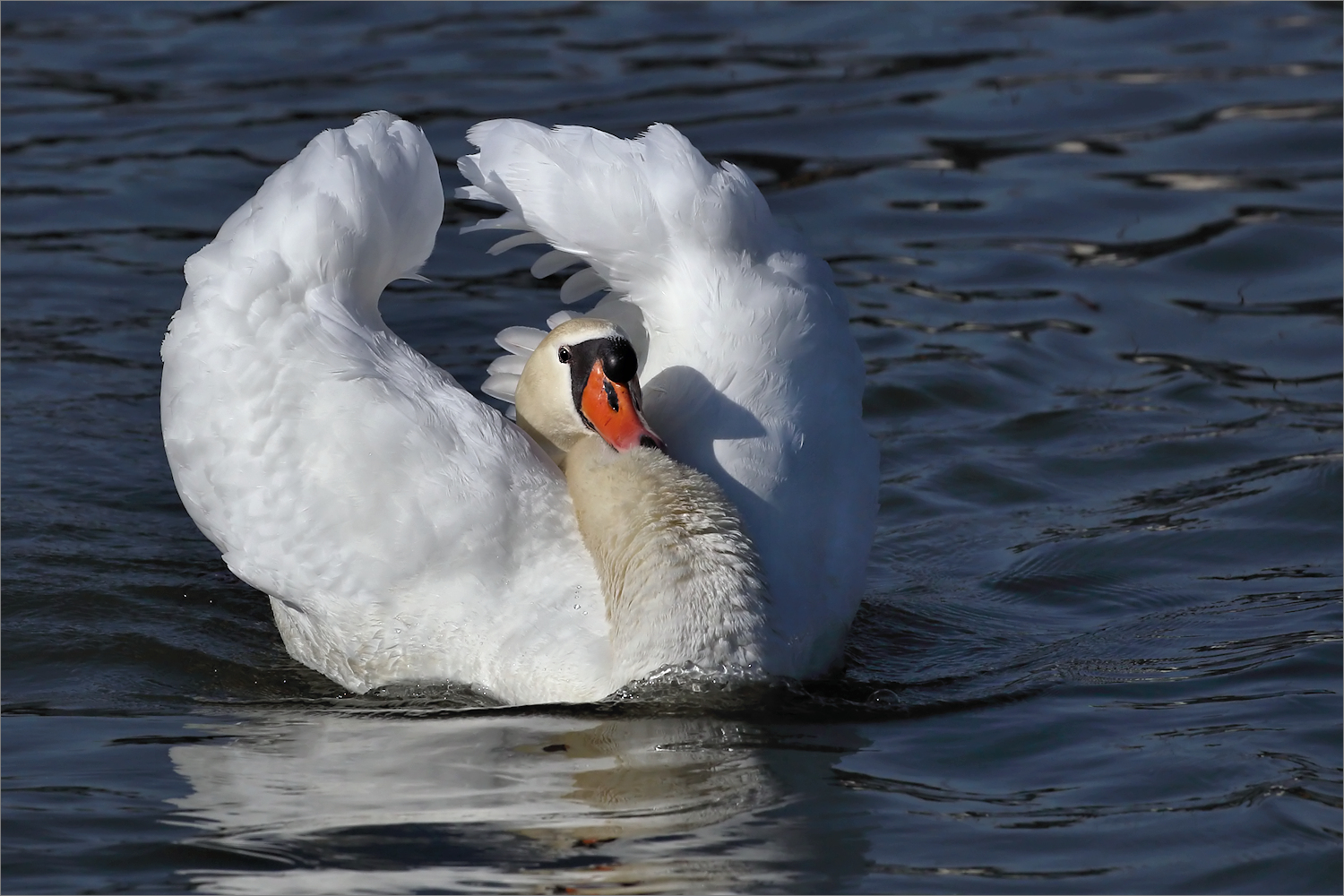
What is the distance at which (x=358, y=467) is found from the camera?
6.00 m

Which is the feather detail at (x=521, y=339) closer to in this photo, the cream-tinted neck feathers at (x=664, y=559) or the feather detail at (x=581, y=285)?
the feather detail at (x=581, y=285)

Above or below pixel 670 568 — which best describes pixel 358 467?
above

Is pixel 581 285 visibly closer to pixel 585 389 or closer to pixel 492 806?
pixel 585 389

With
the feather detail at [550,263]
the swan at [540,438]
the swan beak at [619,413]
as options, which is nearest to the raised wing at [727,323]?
the swan at [540,438]

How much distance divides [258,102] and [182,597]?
651 cm

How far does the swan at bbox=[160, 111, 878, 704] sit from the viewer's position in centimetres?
577

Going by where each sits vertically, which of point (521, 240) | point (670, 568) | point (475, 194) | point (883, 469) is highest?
point (475, 194)

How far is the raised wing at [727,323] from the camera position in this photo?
609 cm

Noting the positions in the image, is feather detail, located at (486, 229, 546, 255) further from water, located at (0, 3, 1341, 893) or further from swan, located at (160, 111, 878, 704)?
water, located at (0, 3, 1341, 893)

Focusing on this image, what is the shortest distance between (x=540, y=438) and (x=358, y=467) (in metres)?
0.75

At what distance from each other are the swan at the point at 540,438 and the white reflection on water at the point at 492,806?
0.29m

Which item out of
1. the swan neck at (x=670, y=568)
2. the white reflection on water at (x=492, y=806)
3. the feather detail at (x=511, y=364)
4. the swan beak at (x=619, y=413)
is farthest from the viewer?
the feather detail at (x=511, y=364)

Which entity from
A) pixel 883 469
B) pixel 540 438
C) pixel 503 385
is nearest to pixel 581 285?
pixel 503 385

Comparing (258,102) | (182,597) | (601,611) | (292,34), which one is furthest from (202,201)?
(601,611)
